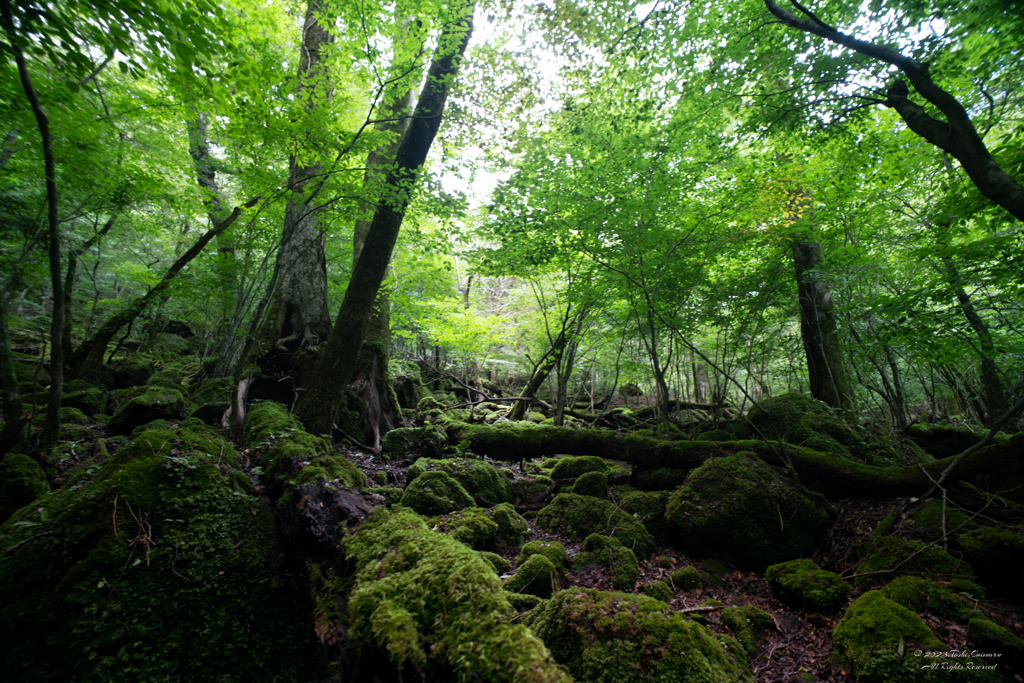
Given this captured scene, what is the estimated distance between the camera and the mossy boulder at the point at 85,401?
6.05 m

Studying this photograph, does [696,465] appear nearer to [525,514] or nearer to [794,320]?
[525,514]

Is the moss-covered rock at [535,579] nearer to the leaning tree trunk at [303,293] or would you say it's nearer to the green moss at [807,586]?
the green moss at [807,586]

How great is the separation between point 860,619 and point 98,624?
180 inches

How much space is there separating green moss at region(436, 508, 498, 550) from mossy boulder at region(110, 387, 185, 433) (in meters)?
4.82

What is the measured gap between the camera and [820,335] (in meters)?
7.85

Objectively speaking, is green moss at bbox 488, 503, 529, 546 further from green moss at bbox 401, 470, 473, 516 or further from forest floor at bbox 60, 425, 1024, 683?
green moss at bbox 401, 470, 473, 516

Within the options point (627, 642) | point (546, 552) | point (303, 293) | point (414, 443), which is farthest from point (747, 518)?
point (303, 293)

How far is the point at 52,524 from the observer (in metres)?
2.19

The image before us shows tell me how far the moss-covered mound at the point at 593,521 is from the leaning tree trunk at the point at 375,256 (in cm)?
345

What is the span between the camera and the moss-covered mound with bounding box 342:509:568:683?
1524 mm

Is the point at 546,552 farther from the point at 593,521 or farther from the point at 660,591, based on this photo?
→ the point at 593,521

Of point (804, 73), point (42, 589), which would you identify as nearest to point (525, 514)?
point (42, 589)

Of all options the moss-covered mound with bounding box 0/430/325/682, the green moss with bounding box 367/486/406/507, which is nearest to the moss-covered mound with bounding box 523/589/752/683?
the moss-covered mound with bounding box 0/430/325/682

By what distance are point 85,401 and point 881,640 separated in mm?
10203
